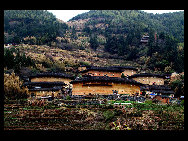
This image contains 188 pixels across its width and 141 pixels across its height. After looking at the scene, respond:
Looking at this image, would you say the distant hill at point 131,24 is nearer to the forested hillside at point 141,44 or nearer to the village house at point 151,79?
the forested hillside at point 141,44

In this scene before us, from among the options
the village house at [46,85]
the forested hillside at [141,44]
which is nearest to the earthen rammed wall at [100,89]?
the village house at [46,85]

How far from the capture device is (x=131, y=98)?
2364cm

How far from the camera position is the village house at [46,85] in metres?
30.3

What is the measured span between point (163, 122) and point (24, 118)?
9220 mm

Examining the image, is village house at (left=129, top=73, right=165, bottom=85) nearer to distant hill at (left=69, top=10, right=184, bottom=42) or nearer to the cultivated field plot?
the cultivated field plot

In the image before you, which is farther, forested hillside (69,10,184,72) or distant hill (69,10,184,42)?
distant hill (69,10,184,42)

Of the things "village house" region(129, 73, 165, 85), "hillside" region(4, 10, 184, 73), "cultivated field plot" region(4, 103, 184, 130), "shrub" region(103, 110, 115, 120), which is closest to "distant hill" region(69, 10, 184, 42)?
"hillside" region(4, 10, 184, 73)

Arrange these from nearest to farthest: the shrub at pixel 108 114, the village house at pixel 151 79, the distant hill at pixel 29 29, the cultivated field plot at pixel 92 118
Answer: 1. the cultivated field plot at pixel 92 118
2. the shrub at pixel 108 114
3. the village house at pixel 151 79
4. the distant hill at pixel 29 29

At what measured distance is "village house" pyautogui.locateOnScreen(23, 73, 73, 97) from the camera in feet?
99.4

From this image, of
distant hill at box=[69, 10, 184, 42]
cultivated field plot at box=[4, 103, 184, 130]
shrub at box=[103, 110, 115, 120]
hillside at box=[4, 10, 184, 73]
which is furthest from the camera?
distant hill at box=[69, 10, 184, 42]

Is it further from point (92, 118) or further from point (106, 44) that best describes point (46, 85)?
point (106, 44)

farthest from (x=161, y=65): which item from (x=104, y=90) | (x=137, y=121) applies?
(x=137, y=121)

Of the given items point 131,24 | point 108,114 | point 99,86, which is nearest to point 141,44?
point 131,24

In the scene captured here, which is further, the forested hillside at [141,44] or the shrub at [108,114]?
the forested hillside at [141,44]
